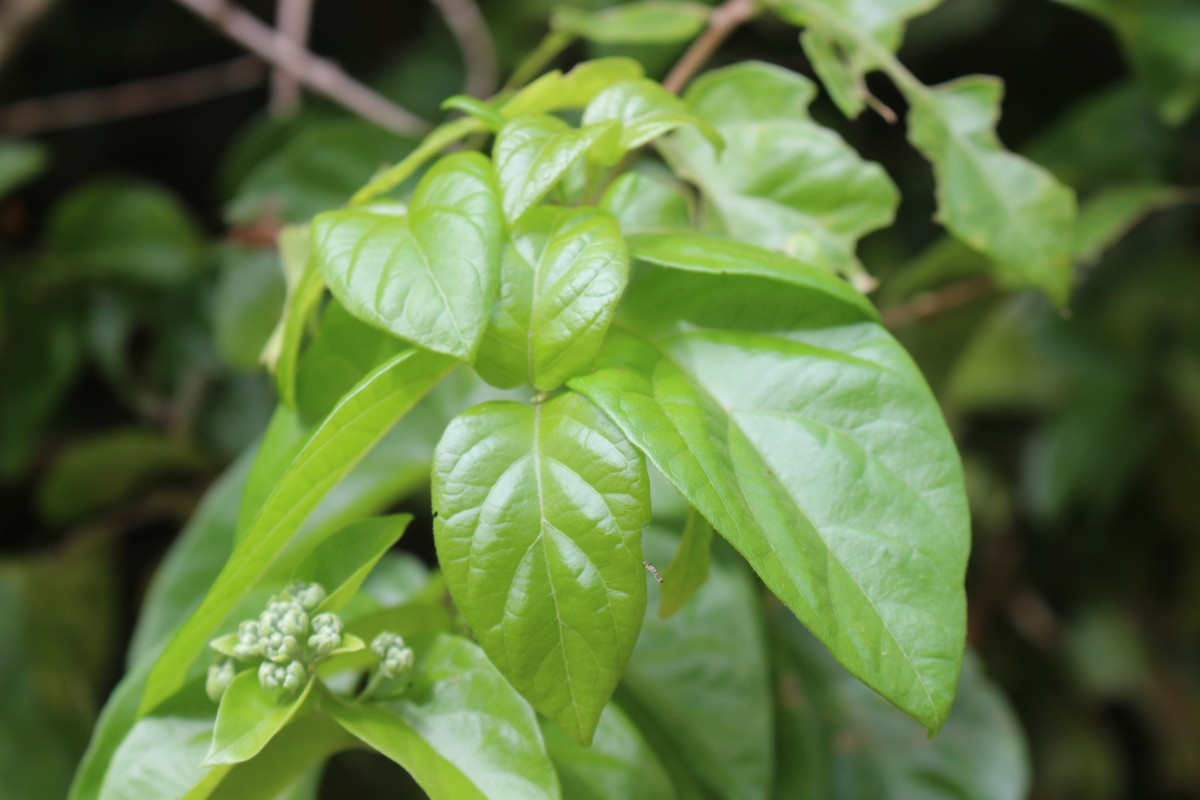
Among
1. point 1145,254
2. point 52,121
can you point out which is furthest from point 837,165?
point 52,121

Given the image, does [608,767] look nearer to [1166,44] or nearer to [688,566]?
[688,566]

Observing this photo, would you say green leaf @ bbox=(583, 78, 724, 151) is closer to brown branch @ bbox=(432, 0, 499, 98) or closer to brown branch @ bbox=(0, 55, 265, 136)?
brown branch @ bbox=(432, 0, 499, 98)

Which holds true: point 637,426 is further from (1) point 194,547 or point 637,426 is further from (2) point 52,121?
(2) point 52,121

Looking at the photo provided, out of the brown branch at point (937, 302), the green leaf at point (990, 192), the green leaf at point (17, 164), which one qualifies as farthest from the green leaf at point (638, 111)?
the green leaf at point (17, 164)

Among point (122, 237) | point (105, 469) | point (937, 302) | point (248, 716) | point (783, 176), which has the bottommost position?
point (105, 469)

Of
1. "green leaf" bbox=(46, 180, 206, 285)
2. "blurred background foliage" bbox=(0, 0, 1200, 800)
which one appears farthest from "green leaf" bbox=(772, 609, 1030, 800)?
"green leaf" bbox=(46, 180, 206, 285)

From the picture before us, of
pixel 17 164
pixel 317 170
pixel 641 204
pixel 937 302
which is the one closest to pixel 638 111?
pixel 641 204

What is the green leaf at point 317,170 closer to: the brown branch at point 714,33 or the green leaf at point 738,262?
the brown branch at point 714,33
